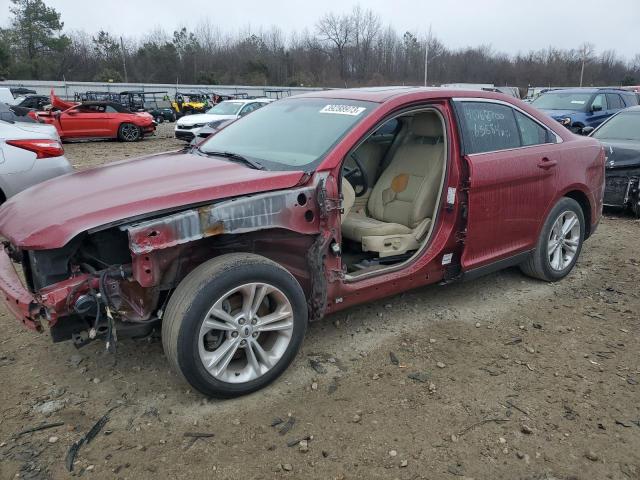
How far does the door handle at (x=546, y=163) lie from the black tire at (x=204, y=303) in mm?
2404

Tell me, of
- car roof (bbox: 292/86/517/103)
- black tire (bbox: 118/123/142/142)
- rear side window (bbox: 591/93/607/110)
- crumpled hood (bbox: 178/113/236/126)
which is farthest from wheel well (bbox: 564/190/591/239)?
black tire (bbox: 118/123/142/142)

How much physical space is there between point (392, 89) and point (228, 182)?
163 cm

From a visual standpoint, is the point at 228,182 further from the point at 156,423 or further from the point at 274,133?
the point at 156,423

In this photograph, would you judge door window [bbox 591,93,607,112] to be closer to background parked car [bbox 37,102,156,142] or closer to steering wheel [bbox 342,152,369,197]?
steering wheel [bbox 342,152,369,197]

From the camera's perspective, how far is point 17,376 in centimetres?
316

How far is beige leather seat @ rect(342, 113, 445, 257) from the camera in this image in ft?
12.7

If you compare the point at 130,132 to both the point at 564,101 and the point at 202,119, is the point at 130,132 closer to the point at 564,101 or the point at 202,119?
the point at 202,119

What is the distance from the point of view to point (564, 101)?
13.5m

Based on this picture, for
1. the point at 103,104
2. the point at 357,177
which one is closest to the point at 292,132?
the point at 357,177

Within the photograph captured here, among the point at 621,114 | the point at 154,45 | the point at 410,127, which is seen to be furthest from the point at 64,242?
the point at 154,45

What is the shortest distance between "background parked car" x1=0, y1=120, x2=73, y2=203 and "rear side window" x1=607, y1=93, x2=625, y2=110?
43.6ft

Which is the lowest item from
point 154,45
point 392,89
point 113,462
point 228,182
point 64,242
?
point 113,462

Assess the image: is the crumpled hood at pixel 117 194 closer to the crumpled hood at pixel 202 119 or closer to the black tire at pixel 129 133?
the crumpled hood at pixel 202 119

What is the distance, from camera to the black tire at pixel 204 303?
2598mm
